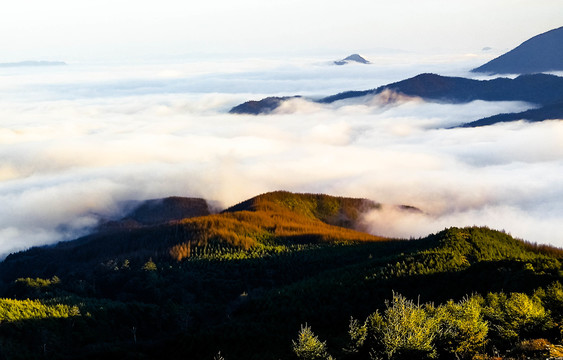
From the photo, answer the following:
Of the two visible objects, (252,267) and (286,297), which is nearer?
(286,297)

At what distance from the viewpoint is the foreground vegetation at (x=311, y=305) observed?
7712 cm

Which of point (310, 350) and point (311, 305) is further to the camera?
point (311, 305)

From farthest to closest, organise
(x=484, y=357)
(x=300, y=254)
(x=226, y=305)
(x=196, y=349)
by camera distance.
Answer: (x=300, y=254) → (x=226, y=305) → (x=196, y=349) → (x=484, y=357)

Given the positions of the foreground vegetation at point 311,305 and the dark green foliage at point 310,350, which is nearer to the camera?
the foreground vegetation at point 311,305

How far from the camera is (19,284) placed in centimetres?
17925

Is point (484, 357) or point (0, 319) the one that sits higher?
point (484, 357)

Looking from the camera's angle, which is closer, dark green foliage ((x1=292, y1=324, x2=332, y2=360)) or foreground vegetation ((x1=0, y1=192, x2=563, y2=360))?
foreground vegetation ((x1=0, y1=192, x2=563, y2=360))

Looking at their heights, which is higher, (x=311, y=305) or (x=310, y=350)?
(x=310, y=350)

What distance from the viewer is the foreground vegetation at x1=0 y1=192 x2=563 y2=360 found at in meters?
77.1

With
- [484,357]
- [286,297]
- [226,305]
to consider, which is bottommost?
[226,305]

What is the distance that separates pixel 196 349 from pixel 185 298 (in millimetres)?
63886

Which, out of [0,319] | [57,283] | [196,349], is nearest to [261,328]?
[196,349]

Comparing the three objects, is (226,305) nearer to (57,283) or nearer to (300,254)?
(300,254)

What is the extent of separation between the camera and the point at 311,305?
133 metres
